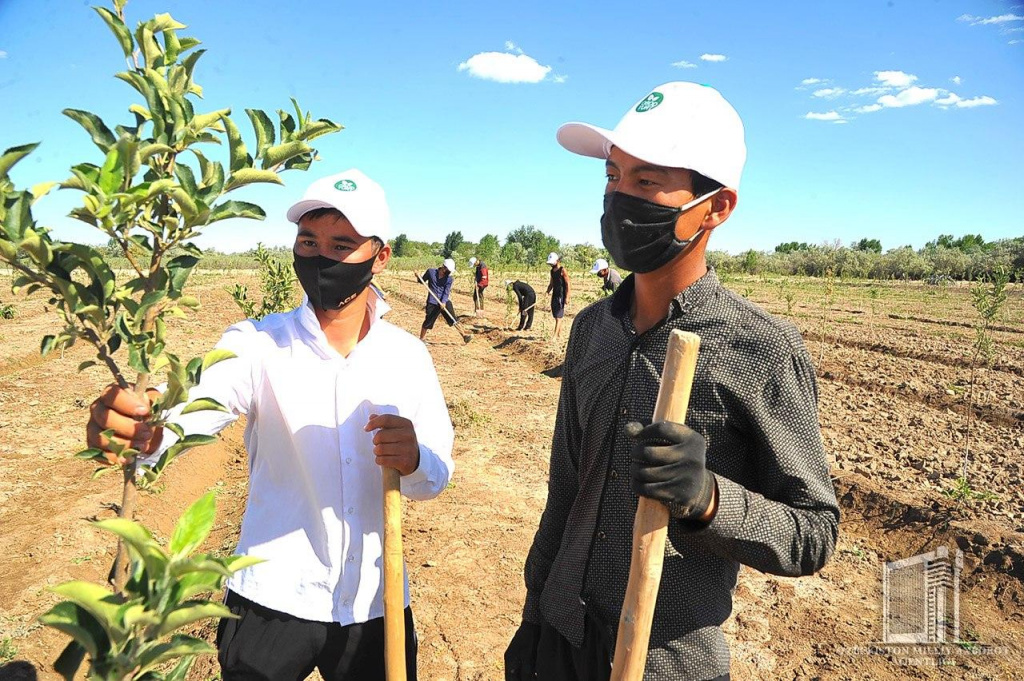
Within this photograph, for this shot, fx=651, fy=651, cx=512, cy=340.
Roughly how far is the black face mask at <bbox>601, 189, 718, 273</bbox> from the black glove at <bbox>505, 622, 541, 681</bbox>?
107 cm

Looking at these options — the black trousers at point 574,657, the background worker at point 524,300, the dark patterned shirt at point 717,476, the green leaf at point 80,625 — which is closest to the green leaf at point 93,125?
the green leaf at point 80,625

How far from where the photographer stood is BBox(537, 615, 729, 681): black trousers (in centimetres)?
158


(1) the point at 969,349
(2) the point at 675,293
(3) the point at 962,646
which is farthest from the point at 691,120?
(1) the point at 969,349

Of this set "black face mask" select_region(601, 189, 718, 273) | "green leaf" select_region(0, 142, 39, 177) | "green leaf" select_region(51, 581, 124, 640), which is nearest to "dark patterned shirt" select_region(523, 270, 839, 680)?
"black face mask" select_region(601, 189, 718, 273)

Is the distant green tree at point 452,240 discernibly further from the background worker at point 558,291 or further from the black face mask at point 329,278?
the black face mask at point 329,278

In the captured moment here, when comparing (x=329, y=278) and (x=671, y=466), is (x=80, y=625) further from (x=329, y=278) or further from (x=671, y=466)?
(x=329, y=278)

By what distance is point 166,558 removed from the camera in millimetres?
958

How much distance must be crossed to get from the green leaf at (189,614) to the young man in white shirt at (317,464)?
31.8 inches

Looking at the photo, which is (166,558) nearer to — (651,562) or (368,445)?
(651,562)

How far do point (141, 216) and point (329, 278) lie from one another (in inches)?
36.8

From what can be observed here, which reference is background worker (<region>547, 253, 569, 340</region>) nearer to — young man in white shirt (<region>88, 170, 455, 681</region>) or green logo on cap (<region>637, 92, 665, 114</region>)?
young man in white shirt (<region>88, 170, 455, 681</region>)

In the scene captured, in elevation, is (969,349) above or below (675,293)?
below

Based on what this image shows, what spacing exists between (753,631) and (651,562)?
3.48 meters

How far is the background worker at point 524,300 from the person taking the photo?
14629mm
